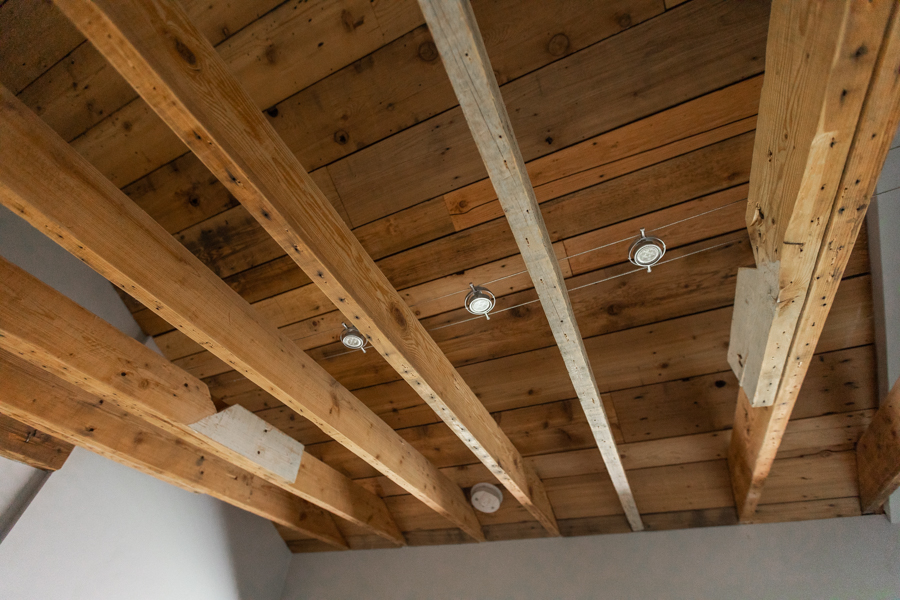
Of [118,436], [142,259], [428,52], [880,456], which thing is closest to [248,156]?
[142,259]

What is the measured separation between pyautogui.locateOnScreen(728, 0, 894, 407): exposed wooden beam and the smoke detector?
1.57 metres

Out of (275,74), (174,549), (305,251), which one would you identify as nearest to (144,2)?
(305,251)

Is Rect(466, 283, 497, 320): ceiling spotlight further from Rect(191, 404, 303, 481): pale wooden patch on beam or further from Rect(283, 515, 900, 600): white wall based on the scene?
Rect(283, 515, 900, 600): white wall

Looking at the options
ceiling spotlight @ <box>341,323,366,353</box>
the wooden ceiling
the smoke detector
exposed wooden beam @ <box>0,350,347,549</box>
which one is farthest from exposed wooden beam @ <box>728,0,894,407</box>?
exposed wooden beam @ <box>0,350,347,549</box>

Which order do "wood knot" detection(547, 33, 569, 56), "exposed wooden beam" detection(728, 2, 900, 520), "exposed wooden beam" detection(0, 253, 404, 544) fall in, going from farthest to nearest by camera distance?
1. "wood knot" detection(547, 33, 569, 56)
2. "exposed wooden beam" detection(0, 253, 404, 544)
3. "exposed wooden beam" detection(728, 2, 900, 520)

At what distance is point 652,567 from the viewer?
2.37 m

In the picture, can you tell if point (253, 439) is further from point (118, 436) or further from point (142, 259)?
point (142, 259)

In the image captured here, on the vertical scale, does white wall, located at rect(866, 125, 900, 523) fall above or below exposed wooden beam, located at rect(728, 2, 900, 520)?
above

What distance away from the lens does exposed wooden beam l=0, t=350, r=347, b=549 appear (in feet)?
4.86

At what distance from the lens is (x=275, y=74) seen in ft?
4.91

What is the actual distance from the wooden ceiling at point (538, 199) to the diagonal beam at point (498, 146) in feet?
1.67

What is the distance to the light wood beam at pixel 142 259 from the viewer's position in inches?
35.4

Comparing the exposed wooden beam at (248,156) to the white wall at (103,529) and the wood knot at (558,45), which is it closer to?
the wood knot at (558,45)

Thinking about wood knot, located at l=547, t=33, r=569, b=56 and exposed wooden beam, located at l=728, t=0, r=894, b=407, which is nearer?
exposed wooden beam, located at l=728, t=0, r=894, b=407
